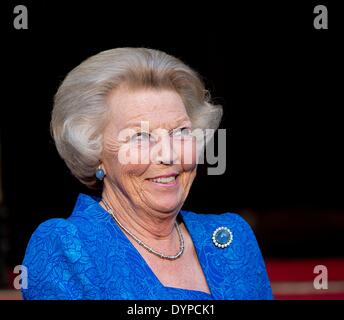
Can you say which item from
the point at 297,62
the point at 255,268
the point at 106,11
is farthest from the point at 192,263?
the point at 297,62

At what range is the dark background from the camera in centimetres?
741

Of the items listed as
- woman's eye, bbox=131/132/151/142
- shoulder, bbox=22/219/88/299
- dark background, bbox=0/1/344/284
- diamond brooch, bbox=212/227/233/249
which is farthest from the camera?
dark background, bbox=0/1/344/284

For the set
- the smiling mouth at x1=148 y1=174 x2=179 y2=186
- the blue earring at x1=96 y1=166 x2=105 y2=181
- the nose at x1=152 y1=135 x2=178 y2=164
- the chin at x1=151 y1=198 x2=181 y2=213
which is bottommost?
the chin at x1=151 y1=198 x2=181 y2=213

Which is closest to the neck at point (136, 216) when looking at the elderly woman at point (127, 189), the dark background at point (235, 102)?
the elderly woman at point (127, 189)

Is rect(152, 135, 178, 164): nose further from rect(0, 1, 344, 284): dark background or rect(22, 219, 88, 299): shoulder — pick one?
rect(0, 1, 344, 284): dark background

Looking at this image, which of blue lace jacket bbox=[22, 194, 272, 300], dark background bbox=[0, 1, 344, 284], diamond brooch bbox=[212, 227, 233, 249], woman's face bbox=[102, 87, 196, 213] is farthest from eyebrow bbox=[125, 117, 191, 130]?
dark background bbox=[0, 1, 344, 284]

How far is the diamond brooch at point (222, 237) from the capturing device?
2.72 metres

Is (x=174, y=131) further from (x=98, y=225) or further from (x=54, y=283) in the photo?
(x=54, y=283)

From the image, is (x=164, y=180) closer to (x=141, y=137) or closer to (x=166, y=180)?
(x=166, y=180)

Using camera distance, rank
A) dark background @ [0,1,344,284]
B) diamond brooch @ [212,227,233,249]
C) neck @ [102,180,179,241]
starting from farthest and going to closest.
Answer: dark background @ [0,1,344,284] < diamond brooch @ [212,227,233,249] < neck @ [102,180,179,241]

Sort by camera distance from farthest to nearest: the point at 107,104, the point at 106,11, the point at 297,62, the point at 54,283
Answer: the point at 297,62 < the point at 106,11 < the point at 107,104 < the point at 54,283

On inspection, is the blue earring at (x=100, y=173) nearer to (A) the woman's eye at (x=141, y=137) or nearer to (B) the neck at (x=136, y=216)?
(B) the neck at (x=136, y=216)

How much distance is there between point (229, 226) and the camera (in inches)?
111

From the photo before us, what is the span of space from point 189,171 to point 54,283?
595 mm
